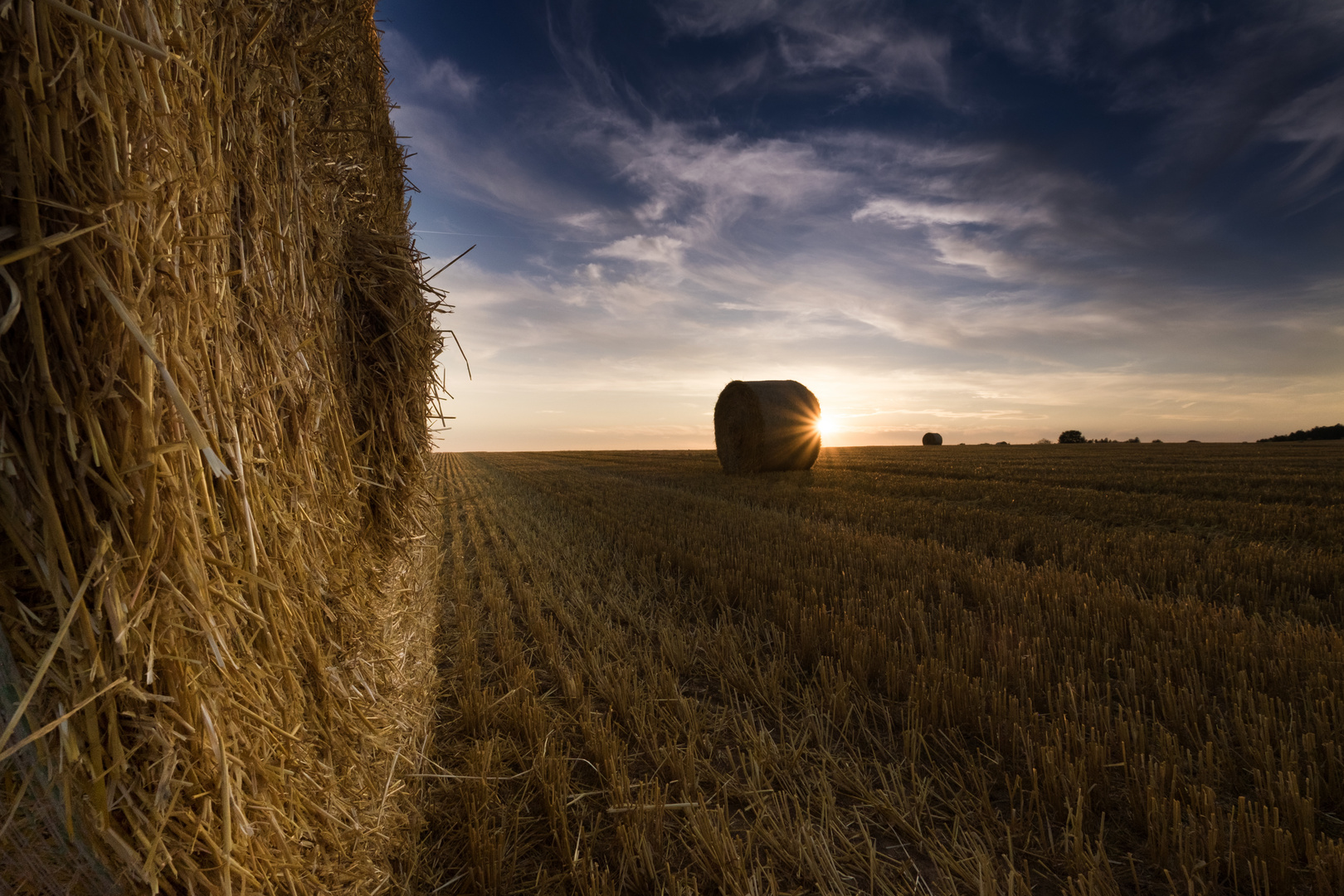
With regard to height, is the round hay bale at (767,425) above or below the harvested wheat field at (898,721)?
above

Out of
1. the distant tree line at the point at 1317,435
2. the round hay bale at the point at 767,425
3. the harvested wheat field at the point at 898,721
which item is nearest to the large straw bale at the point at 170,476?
the harvested wheat field at the point at 898,721

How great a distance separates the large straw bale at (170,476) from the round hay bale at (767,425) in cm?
1231

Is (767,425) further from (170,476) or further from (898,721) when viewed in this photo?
(170,476)

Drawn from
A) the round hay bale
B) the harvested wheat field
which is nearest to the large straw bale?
the harvested wheat field

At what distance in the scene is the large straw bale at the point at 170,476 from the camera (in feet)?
3.73

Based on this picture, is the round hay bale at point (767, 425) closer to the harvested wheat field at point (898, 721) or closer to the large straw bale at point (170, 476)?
the harvested wheat field at point (898, 721)

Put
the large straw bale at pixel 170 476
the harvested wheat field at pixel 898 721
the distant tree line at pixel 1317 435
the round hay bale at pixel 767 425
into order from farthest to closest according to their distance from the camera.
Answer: the distant tree line at pixel 1317 435
the round hay bale at pixel 767 425
the harvested wheat field at pixel 898 721
the large straw bale at pixel 170 476

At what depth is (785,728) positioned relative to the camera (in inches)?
111

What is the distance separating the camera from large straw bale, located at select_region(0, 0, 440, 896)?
114cm

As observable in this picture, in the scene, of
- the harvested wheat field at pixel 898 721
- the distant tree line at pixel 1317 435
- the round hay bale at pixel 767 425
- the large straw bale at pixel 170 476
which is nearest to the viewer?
the large straw bale at pixel 170 476

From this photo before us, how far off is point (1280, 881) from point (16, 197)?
3.59 m

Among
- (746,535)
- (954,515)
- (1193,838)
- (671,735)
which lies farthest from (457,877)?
(954,515)

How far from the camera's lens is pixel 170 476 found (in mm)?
1299

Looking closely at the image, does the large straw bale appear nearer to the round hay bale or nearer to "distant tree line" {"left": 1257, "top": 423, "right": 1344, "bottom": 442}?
the round hay bale
